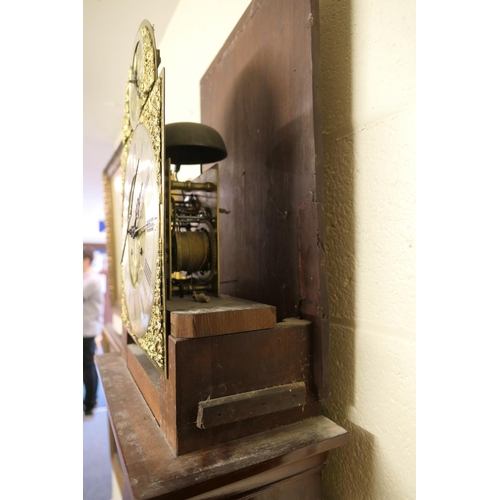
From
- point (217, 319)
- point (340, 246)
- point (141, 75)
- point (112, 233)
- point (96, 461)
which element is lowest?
point (96, 461)

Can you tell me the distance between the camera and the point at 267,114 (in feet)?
2.92

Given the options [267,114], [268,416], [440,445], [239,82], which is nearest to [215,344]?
[268,416]

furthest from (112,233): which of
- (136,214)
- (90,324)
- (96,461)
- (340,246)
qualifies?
(340,246)

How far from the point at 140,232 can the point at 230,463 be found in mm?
567

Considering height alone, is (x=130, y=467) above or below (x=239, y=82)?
below

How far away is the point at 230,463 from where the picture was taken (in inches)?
23.3

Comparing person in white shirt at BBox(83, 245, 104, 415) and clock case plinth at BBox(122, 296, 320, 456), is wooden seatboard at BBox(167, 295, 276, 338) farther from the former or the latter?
person in white shirt at BBox(83, 245, 104, 415)

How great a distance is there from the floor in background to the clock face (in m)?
2.31

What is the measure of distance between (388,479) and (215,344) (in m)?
0.40

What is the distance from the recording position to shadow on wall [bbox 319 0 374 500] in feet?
2.41

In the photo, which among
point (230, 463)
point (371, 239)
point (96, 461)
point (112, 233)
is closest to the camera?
point (230, 463)

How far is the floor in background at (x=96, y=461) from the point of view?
104 inches

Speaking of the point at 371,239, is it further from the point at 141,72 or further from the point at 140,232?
the point at 141,72

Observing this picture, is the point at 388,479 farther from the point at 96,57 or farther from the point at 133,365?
the point at 96,57
